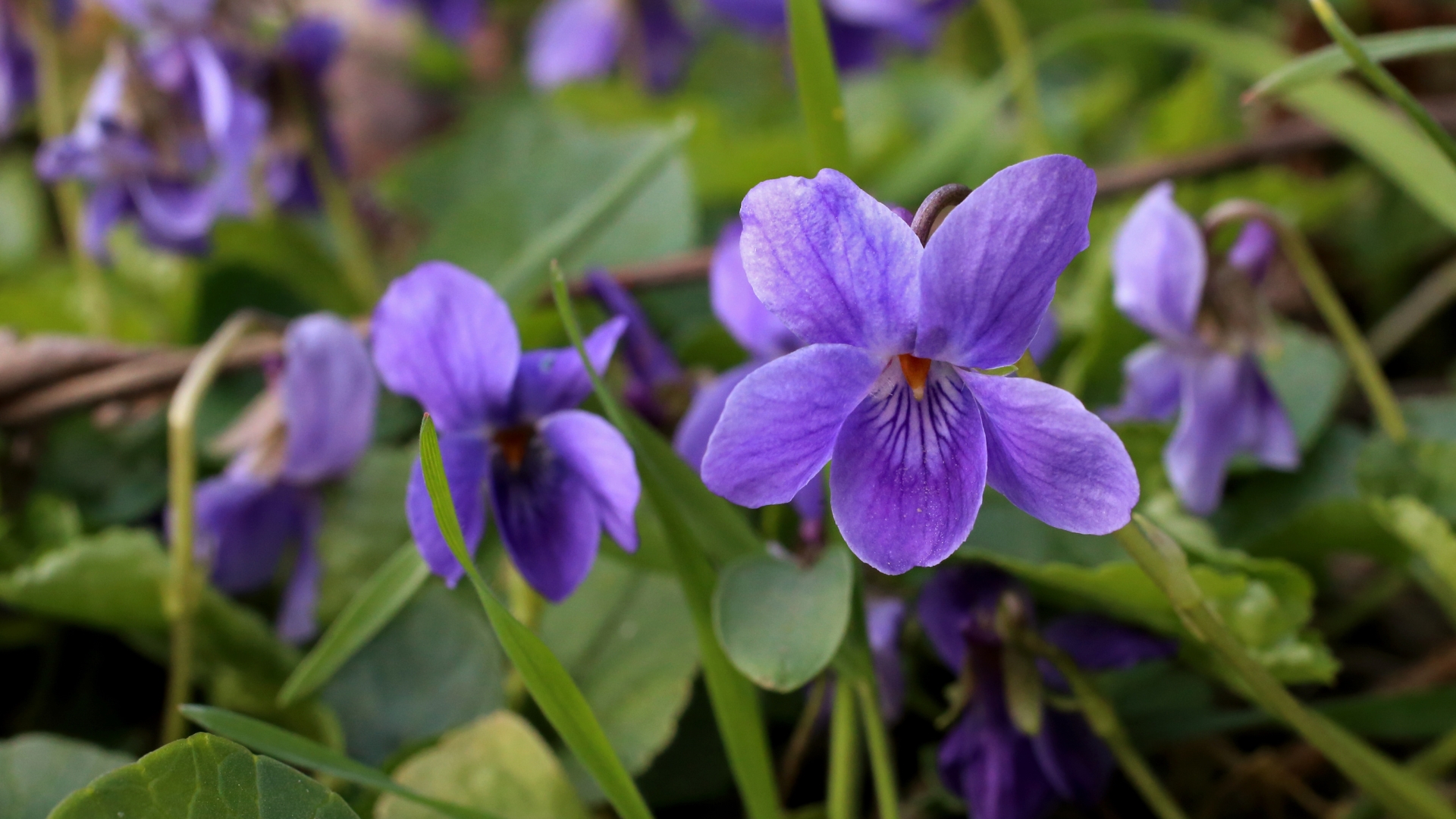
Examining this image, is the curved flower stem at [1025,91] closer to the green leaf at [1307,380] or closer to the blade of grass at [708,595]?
the green leaf at [1307,380]

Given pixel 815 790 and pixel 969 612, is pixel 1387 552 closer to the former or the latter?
pixel 969 612

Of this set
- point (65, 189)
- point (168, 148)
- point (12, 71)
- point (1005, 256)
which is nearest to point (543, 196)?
point (168, 148)

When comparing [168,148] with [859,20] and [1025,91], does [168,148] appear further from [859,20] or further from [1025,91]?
[1025,91]

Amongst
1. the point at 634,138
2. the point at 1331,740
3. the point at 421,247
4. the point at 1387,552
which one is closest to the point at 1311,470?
the point at 1387,552

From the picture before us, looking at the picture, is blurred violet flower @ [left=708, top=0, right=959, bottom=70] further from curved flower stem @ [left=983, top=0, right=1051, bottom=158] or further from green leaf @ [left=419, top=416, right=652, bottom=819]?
green leaf @ [left=419, top=416, right=652, bottom=819]

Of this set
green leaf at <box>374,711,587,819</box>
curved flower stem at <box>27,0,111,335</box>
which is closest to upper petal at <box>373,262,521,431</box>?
green leaf at <box>374,711,587,819</box>
